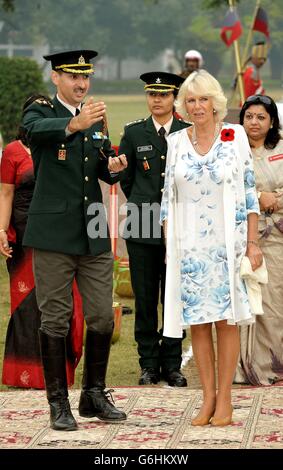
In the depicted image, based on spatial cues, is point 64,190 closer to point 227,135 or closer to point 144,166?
point 227,135

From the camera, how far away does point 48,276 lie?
729 centimetres

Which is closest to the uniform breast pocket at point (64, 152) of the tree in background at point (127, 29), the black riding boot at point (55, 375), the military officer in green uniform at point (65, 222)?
the military officer in green uniform at point (65, 222)

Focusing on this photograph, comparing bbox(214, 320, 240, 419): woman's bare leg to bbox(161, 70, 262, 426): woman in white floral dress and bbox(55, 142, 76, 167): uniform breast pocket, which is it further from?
bbox(55, 142, 76, 167): uniform breast pocket

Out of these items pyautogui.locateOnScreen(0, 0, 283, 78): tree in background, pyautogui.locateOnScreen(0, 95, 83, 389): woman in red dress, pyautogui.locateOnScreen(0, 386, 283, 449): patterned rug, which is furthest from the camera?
pyautogui.locateOnScreen(0, 0, 283, 78): tree in background

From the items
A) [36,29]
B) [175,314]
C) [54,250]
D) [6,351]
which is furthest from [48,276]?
[36,29]

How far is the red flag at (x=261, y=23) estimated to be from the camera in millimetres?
22766

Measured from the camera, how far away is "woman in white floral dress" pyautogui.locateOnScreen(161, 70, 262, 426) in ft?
23.6

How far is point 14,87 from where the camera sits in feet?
117

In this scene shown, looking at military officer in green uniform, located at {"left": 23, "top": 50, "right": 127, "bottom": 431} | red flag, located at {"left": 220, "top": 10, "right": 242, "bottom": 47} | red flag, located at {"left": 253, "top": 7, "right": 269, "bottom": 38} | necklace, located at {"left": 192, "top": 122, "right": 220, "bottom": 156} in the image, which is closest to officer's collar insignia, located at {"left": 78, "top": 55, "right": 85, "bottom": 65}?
military officer in green uniform, located at {"left": 23, "top": 50, "right": 127, "bottom": 431}

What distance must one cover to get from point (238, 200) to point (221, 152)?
0.86 ft

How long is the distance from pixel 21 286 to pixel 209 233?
227 centimetres

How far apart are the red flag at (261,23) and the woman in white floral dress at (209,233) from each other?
51.4ft

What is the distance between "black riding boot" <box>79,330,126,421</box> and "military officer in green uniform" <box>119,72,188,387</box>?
1476 mm

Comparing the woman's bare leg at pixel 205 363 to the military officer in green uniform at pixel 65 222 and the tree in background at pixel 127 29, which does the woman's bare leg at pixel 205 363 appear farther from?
the tree in background at pixel 127 29
